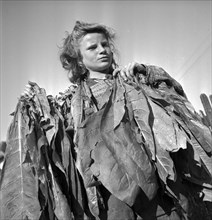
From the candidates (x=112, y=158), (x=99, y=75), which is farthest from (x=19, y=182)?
(x=99, y=75)

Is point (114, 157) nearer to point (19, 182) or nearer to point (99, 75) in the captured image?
point (19, 182)

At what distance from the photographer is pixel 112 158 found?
68cm

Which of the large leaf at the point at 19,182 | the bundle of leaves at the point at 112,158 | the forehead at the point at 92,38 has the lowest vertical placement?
the large leaf at the point at 19,182

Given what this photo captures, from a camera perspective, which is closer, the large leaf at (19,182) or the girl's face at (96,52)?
the large leaf at (19,182)

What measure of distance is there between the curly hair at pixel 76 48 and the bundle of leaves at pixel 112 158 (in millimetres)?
242

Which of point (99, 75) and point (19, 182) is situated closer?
point (19, 182)

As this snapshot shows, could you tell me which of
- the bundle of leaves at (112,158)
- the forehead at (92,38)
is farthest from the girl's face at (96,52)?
the bundle of leaves at (112,158)

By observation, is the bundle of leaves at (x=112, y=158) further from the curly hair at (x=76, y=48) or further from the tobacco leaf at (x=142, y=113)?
the curly hair at (x=76, y=48)

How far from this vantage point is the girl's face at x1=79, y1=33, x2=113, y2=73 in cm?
98

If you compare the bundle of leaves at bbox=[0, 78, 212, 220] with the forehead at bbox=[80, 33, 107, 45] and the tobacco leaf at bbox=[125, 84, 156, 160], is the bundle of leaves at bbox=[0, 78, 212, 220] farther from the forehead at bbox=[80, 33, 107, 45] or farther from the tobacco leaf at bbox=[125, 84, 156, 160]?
the forehead at bbox=[80, 33, 107, 45]

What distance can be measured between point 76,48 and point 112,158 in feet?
1.52

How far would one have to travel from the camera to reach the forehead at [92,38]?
3.27ft

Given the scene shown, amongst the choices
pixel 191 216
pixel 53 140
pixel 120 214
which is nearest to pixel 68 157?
pixel 53 140

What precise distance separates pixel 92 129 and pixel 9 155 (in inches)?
8.3
